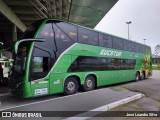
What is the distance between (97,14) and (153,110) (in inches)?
365

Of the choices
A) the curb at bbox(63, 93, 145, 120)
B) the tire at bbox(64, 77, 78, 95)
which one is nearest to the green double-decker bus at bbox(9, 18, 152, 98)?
the tire at bbox(64, 77, 78, 95)

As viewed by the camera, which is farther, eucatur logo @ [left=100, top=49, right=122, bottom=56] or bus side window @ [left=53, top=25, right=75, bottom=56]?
eucatur logo @ [left=100, top=49, right=122, bottom=56]

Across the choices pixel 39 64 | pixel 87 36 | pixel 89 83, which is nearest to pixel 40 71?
pixel 39 64

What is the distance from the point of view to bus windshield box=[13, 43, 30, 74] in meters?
7.92

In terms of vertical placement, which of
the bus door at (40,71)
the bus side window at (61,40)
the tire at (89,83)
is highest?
the bus side window at (61,40)

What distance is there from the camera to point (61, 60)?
9.03 metres

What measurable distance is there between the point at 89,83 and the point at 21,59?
14.0 ft

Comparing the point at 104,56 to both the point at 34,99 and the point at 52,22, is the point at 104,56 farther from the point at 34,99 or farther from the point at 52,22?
the point at 34,99

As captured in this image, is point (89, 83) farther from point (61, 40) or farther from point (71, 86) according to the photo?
point (61, 40)

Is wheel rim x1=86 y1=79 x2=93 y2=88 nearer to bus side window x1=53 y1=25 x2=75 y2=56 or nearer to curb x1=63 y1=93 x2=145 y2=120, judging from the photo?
bus side window x1=53 y1=25 x2=75 y2=56

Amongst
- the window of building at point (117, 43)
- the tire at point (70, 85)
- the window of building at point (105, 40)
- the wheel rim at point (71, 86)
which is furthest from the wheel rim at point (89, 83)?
the window of building at point (117, 43)

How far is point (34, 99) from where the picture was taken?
28.2 feet

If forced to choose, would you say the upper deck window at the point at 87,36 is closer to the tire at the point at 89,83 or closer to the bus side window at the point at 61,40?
the bus side window at the point at 61,40

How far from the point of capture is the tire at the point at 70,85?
30.7 feet
